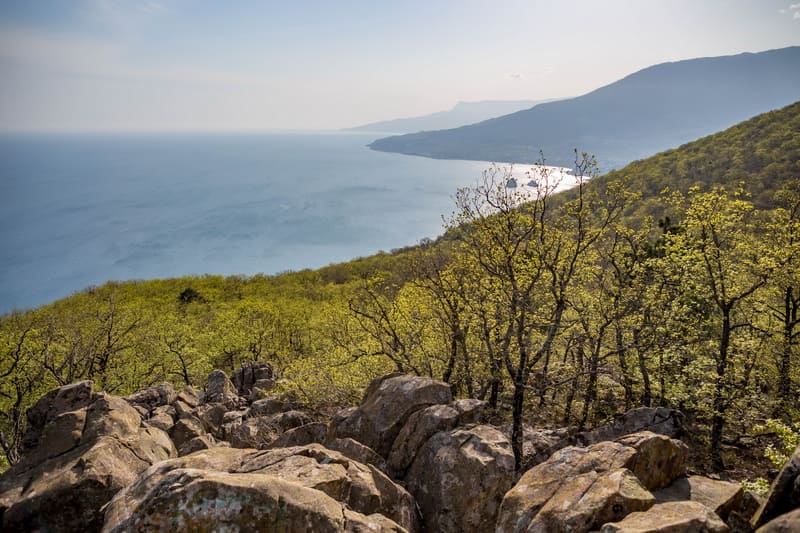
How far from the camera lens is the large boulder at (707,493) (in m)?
9.56

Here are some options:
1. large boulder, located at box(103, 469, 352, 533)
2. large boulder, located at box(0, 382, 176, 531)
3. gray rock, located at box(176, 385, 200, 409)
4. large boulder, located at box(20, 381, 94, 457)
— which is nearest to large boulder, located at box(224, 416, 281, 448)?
large boulder, located at box(0, 382, 176, 531)

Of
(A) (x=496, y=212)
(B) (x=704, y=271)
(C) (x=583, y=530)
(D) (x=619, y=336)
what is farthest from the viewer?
(D) (x=619, y=336)

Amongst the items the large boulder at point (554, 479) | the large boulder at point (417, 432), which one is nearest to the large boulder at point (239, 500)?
the large boulder at point (554, 479)

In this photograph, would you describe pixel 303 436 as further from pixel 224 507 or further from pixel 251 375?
pixel 251 375

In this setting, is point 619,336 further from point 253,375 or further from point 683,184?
point 683,184

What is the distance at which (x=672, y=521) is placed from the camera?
7.73 m

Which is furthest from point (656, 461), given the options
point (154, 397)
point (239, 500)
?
point (154, 397)

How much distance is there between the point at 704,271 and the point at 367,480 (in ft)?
71.1

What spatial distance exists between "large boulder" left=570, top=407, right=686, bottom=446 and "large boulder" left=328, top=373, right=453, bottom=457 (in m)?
8.50

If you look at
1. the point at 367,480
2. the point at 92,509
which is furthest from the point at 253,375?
the point at 367,480

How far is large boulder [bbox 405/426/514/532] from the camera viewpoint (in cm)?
1345

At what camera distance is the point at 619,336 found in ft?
82.5

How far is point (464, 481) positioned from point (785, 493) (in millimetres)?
8415

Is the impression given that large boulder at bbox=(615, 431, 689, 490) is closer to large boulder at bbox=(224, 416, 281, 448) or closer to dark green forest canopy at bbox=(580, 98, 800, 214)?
large boulder at bbox=(224, 416, 281, 448)
